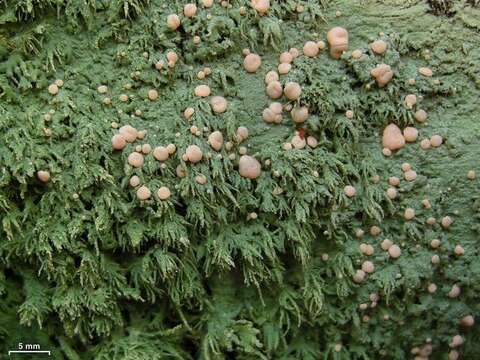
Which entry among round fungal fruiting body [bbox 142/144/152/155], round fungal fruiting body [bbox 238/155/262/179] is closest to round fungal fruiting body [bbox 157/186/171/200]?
round fungal fruiting body [bbox 142/144/152/155]

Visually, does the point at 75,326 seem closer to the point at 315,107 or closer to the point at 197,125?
the point at 197,125

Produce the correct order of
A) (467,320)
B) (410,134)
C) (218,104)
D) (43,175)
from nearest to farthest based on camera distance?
(43,175) < (218,104) < (410,134) < (467,320)

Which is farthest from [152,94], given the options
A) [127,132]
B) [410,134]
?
[410,134]

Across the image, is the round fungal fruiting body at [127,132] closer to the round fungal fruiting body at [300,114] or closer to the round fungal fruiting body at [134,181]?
the round fungal fruiting body at [134,181]

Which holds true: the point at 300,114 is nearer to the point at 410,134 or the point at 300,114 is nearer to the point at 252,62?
the point at 252,62

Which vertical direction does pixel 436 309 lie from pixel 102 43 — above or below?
below

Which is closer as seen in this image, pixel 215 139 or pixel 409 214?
pixel 215 139

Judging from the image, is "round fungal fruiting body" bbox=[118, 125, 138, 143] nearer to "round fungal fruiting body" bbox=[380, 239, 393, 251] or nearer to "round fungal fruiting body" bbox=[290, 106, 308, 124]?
"round fungal fruiting body" bbox=[290, 106, 308, 124]

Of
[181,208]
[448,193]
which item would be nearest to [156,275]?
[181,208]

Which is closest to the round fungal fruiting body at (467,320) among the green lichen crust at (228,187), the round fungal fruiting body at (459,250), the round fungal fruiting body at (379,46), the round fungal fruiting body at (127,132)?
the green lichen crust at (228,187)
